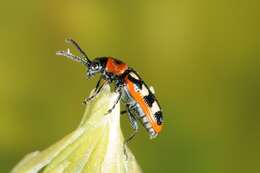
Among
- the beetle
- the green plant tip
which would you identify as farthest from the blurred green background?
the green plant tip

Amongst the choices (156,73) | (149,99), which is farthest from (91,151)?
(156,73)

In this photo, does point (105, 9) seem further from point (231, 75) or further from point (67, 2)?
point (231, 75)

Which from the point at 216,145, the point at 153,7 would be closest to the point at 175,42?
the point at 153,7

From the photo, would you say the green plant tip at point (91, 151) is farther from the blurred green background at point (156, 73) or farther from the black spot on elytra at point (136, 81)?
the blurred green background at point (156, 73)

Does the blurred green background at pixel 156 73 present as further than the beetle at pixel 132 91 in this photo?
Yes

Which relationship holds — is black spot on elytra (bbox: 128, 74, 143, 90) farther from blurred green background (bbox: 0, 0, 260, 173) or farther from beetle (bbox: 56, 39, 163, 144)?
Answer: blurred green background (bbox: 0, 0, 260, 173)

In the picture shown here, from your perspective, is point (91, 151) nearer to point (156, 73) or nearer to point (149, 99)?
point (149, 99)

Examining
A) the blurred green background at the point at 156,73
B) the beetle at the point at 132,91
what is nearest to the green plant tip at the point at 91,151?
the beetle at the point at 132,91
